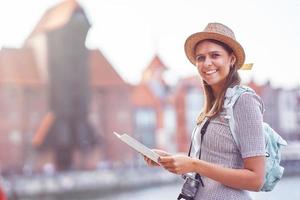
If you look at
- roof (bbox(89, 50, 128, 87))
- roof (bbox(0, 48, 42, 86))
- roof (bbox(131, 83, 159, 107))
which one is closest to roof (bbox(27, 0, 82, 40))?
roof (bbox(0, 48, 42, 86))

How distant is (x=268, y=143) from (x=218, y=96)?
12 centimetres

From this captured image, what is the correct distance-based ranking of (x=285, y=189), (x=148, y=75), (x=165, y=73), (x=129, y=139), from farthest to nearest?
(x=148, y=75) < (x=165, y=73) < (x=285, y=189) < (x=129, y=139)

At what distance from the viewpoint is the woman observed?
82 cm

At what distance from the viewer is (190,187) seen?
34.6 inches

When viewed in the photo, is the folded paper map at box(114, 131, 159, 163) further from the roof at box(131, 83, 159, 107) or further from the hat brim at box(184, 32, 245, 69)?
the roof at box(131, 83, 159, 107)

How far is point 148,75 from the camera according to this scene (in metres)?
4.38

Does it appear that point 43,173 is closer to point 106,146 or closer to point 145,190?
point 106,146

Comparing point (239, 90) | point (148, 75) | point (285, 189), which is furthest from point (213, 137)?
point (148, 75)

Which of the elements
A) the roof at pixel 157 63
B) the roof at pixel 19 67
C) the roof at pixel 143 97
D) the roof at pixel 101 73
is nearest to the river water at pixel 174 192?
the roof at pixel 143 97

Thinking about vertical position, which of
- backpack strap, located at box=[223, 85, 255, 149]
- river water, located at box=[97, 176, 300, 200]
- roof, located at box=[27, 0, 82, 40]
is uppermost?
roof, located at box=[27, 0, 82, 40]

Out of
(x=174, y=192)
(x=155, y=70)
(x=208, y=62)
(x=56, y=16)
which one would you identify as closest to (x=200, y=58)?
(x=208, y=62)

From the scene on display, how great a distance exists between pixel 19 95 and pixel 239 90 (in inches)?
170

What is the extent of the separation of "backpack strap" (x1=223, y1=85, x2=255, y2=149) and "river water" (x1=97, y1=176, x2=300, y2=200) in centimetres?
260

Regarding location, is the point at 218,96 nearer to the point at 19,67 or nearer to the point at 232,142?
the point at 232,142
